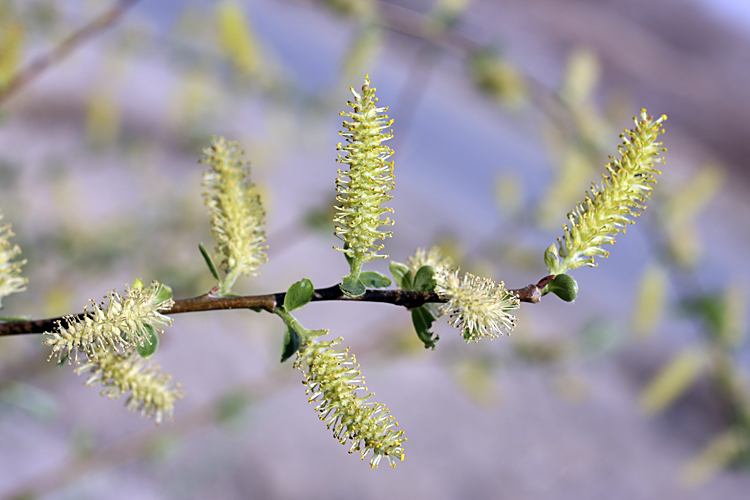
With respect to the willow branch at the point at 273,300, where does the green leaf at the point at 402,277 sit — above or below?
above

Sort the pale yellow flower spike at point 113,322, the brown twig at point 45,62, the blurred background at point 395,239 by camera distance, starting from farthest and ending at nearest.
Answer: the blurred background at point 395,239, the brown twig at point 45,62, the pale yellow flower spike at point 113,322

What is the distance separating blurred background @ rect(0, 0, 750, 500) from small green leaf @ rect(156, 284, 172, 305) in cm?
33

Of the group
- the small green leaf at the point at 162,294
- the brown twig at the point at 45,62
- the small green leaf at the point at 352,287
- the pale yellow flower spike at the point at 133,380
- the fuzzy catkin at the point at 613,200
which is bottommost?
the pale yellow flower spike at the point at 133,380

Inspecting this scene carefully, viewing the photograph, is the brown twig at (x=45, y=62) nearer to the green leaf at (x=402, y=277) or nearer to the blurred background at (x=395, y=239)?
the blurred background at (x=395, y=239)

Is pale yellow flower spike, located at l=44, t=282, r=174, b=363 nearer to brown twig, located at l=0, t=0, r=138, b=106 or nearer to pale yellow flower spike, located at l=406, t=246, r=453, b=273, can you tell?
pale yellow flower spike, located at l=406, t=246, r=453, b=273

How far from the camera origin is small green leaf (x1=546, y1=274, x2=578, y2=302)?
27cm

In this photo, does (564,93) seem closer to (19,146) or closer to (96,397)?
(96,397)

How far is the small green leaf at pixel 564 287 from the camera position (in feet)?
0.90

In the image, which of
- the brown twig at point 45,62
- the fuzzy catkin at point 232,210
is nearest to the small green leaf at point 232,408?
the brown twig at point 45,62

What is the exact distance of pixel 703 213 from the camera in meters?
2.04

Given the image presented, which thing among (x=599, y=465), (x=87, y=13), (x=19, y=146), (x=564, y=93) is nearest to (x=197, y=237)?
(x=87, y=13)

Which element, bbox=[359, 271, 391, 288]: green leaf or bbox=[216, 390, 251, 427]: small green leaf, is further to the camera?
bbox=[216, 390, 251, 427]: small green leaf

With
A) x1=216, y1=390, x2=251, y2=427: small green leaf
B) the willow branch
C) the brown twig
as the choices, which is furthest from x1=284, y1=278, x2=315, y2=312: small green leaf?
x1=216, y1=390, x2=251, y2=427: small green leaf

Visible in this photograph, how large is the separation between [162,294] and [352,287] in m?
0.09
